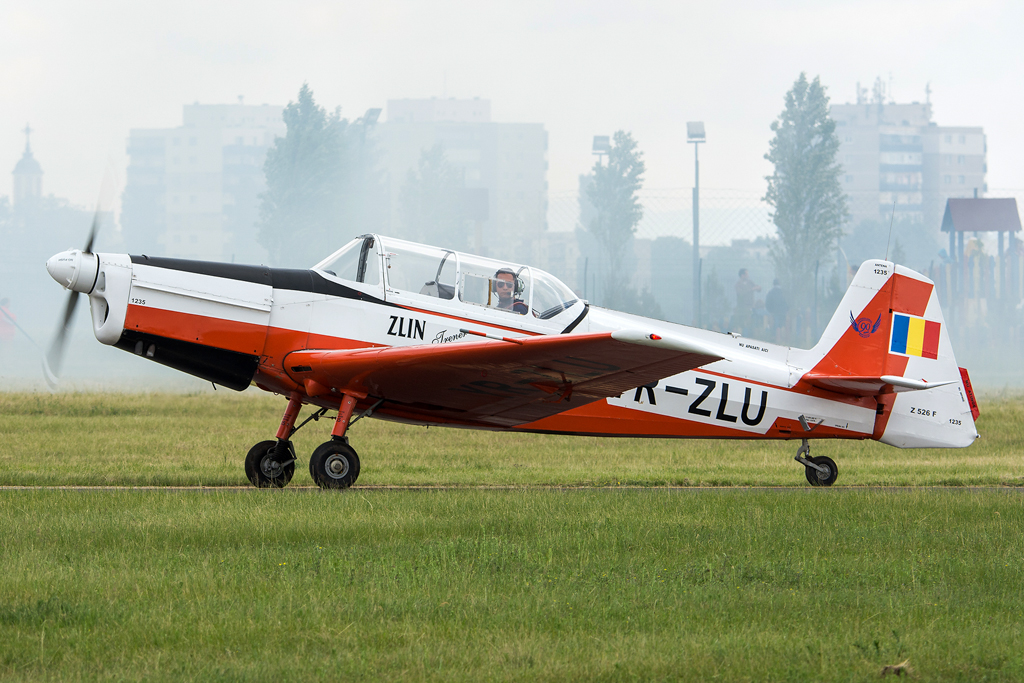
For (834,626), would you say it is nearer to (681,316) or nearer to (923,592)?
(923,592)

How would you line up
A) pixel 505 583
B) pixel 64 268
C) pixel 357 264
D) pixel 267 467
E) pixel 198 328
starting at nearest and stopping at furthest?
pixel 505 583 → pixel 64 268 → pixel 198 328 → pixel 357 264 → pixel 267 467

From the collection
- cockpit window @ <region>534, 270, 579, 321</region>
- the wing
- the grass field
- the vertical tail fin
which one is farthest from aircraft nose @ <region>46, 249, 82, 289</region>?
the vertical tail fin

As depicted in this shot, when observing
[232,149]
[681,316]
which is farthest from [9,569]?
[232,149]

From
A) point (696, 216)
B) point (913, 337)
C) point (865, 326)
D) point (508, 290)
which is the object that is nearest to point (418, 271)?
point (508, 290)

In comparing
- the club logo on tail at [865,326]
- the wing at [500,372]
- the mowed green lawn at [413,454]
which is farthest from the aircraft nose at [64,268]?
the club logo on tail at [865,326]

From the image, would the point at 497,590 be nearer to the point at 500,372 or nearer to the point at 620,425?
the point at 500,372

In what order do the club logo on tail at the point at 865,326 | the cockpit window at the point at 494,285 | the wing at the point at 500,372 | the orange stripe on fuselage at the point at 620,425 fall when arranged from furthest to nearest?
the club logo on tail at the point at 865,326
the orange stripe on fuselage at the point at 620,425
the cockpit window at the point at 494,285
the wing at the point at 500,372

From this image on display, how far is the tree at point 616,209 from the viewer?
53469 mm

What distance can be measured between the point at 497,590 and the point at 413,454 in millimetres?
10557

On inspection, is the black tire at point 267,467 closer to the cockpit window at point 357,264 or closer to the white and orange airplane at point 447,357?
the white and orange airplane at point 447,357

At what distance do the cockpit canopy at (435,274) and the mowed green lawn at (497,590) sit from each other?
269 cm

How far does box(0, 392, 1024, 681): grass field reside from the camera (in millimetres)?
4672

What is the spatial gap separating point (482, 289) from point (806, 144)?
55169mm

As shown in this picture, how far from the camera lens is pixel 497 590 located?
6051 millimetres
